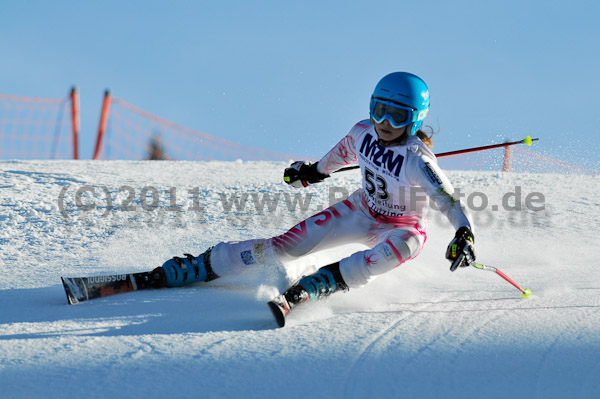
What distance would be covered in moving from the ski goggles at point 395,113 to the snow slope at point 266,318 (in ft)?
3.02

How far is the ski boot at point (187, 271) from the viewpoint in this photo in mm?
3240

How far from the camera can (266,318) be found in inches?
108

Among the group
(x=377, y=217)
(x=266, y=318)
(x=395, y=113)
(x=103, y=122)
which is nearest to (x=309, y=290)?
(x=266, y=318)

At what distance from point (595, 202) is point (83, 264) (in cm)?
502

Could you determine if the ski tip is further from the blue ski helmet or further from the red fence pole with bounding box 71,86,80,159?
the red fence pole with bounding box 71,86,80,159

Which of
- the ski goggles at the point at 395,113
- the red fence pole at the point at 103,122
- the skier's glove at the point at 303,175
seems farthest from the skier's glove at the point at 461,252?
the red fence pole at the point at 103,122

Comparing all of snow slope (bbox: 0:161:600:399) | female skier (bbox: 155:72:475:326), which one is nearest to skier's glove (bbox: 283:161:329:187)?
female skier (bbox: 155:72:475:326)

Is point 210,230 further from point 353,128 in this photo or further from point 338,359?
point 338,359

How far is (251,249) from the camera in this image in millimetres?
3279

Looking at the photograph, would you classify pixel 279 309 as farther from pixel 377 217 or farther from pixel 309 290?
pixel 377 217

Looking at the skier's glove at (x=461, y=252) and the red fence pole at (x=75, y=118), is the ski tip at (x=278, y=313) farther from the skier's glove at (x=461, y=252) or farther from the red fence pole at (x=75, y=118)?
the red fence pole at (x=75, y=118)

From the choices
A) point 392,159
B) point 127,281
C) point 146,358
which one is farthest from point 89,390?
point 392,159

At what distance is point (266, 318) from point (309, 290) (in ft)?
0.85

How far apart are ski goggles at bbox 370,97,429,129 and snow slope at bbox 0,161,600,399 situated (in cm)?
92
